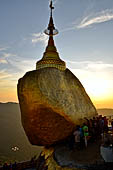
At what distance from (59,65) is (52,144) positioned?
5471 millimetres

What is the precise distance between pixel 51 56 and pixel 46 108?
4646 mm

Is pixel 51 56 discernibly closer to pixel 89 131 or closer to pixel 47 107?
pixel 47 107

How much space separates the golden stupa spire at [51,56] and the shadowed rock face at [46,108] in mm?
1217

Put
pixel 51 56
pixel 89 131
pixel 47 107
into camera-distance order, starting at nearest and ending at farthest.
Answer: pixel 47 107 < pixel 89 131 < pixel 51 56

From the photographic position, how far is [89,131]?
36.3ft

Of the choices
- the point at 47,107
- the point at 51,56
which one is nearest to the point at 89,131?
the point at 47,107

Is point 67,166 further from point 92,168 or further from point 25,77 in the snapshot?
point 25,77

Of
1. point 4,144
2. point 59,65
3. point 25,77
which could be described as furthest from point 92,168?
point 4,144

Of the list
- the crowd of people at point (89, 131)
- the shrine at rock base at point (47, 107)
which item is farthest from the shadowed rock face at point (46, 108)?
the crowd of people at point (89, 131)

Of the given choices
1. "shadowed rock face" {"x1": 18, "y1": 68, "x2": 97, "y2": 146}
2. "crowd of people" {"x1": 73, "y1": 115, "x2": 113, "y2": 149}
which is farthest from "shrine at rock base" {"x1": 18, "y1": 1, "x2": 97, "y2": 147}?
"crowd of people" {"x1": 73, "y1": 115, "x2": 113, "y2": 149}

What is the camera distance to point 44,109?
1058 centimetres

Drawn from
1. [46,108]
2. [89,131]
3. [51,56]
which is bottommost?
[89,131]

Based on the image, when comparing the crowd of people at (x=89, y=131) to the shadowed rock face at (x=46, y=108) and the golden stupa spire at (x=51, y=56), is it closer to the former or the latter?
the shadowed rock face at (x=46, y=108)

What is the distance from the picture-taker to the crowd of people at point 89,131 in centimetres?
1022
